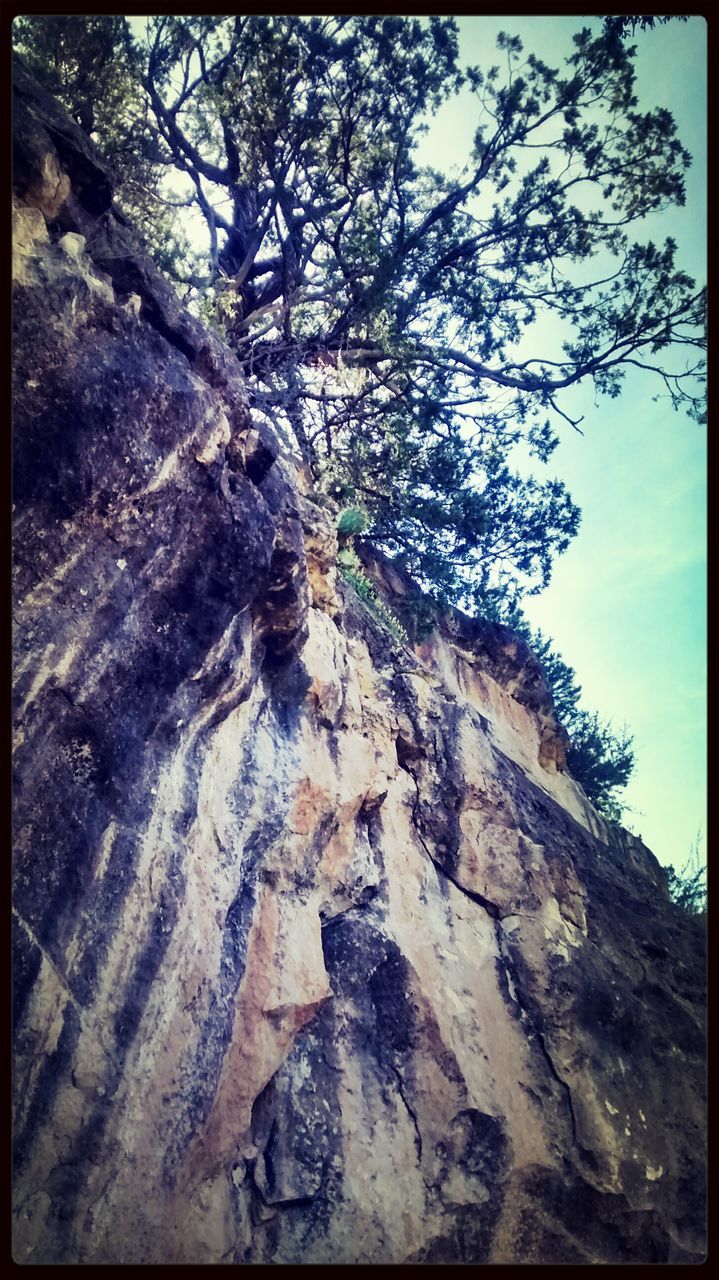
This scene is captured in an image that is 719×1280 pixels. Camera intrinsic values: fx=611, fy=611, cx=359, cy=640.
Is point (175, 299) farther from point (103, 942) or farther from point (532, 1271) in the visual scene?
point (532, 1271)

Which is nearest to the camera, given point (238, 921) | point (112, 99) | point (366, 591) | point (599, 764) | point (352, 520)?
point (238, 921)

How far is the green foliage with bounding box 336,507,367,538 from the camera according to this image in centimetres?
1080

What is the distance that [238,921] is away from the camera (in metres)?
5.51

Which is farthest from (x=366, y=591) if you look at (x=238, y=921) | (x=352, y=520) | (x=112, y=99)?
(x=112, y=99)

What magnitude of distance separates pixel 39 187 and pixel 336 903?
688 cm

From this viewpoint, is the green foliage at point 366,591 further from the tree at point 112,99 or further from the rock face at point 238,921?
the tree at point 112,99

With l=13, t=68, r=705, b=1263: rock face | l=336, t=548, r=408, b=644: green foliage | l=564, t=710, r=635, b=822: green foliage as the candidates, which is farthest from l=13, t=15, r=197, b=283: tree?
l=564, t=710, r=635, b=822: green foliage

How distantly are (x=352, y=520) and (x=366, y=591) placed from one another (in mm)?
1317

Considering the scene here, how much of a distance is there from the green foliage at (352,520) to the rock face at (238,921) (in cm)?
243

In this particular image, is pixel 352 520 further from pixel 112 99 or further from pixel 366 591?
pixel 112 99

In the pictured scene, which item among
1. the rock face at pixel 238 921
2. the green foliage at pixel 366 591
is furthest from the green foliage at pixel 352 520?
the rock face at pixel 238 921

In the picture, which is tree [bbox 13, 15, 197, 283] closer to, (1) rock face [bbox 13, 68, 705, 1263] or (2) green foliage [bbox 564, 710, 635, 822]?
(1) rock face [bbox 13, 68, 705, 1263]

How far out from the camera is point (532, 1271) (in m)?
5.26
